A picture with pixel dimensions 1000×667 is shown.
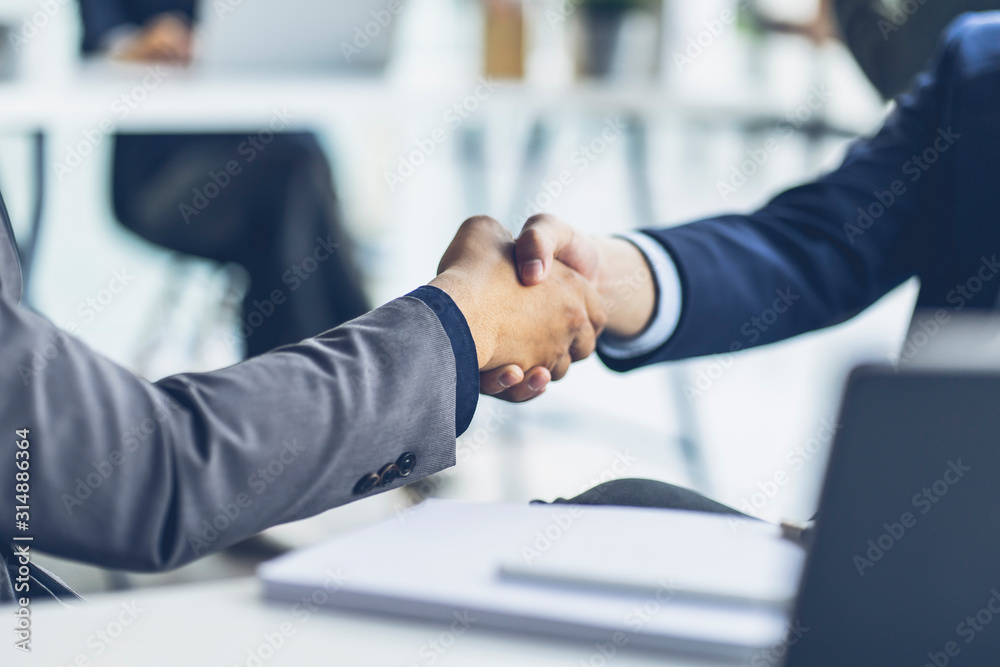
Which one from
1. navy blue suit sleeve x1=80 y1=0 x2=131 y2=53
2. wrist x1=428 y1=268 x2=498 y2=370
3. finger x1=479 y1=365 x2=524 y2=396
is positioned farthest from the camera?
navy blue suit sleeve x1=80 y1=0 x2=131 y2=53

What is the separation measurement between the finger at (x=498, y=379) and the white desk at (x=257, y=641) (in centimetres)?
44

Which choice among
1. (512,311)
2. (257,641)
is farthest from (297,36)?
(257,641)

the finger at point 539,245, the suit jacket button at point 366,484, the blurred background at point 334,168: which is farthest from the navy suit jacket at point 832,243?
the suit jacket button at point 366,484

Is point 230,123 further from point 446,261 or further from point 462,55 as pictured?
point 462,55

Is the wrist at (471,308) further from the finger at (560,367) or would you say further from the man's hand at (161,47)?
the man's hand at (161,47)

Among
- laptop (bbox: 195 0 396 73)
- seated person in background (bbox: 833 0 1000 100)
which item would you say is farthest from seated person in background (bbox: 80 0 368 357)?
seated person in background (bbox: 833 0 1000 100)

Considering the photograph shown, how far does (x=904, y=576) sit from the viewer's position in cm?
33

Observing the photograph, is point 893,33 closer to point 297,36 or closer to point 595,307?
point 595,307

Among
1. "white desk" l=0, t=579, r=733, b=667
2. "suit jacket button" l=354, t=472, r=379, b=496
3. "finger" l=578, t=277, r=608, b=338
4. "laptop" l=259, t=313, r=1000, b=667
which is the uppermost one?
"laptop" l=259, t=313, r=1000, b=667

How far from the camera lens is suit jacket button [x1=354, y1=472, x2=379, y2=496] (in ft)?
1.75

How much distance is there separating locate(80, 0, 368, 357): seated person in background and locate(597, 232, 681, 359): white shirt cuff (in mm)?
1315

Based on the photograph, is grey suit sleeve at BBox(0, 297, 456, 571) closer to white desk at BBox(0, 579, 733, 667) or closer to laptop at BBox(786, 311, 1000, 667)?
white desk at BBox(0, 579, 733, 667)

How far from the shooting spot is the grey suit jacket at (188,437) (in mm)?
443

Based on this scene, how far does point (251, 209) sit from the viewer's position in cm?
223
